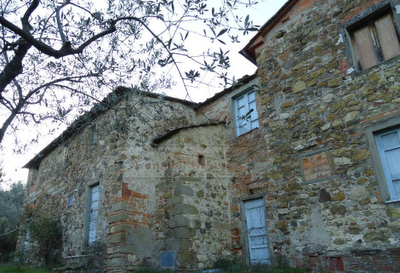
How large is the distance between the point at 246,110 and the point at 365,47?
3.73 meters

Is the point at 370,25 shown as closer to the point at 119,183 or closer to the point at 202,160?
the point at 202,160

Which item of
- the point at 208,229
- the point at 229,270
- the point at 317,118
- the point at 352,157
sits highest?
the point at 317,118

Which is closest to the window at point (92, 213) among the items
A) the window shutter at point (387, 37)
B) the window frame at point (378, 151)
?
the window frame at point (378, 151)

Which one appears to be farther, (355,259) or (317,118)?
(317,118)

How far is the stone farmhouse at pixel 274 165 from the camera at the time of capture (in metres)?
6.23

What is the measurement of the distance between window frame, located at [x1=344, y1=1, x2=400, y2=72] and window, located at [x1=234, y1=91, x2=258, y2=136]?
3100 millimetres

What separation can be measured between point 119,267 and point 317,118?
585 centimetres

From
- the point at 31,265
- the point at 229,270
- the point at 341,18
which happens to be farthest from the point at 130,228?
the point at 341,18

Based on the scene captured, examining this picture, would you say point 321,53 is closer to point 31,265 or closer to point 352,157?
point 352,157

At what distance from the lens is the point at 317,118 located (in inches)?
283

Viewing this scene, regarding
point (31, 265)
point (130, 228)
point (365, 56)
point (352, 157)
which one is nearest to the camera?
point (352, 157)

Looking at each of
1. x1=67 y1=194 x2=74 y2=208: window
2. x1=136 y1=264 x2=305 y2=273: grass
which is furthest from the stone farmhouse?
x1=136 y1=264 x2=305 y2=273: grass

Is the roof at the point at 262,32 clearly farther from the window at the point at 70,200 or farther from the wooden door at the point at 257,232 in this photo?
the window at the point at 70,200

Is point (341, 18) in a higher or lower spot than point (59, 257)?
higher
